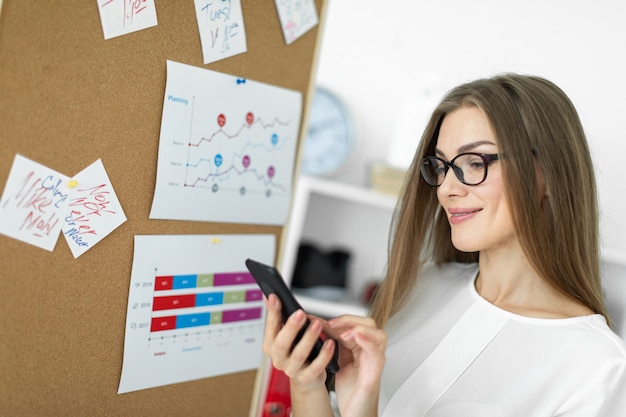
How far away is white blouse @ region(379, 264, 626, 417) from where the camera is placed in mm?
1086

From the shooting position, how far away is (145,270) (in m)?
1.07

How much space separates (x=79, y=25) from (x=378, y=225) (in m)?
1.93

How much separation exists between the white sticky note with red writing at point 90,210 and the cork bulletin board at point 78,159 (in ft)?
0.04

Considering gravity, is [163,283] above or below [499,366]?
above

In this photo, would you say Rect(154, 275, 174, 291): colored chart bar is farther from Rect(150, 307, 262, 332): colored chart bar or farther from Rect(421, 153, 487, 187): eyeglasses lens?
Rect(421, 153, 487, 187): eyeglasses lens

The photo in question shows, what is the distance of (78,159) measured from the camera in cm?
95

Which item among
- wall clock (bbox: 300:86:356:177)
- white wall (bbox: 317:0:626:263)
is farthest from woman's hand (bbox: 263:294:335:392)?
wall clock (bbox: 300:86:356:177)

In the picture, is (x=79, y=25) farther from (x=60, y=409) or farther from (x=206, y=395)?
(x=206, y=395)

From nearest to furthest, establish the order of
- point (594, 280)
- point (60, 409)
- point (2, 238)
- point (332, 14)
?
1. point (2, 238)
2. point (60, 409)
3. point (594, 280)
4. point (332, 14)

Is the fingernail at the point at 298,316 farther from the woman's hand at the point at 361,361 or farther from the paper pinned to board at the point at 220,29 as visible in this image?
the paper pinned to board at the point at 220,29

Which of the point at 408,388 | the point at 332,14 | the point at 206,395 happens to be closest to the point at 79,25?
the point at 206,395

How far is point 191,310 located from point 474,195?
1.83 ft

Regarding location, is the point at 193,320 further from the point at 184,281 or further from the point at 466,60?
the point at 466,60

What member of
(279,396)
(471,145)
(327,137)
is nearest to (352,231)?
(327,137)
